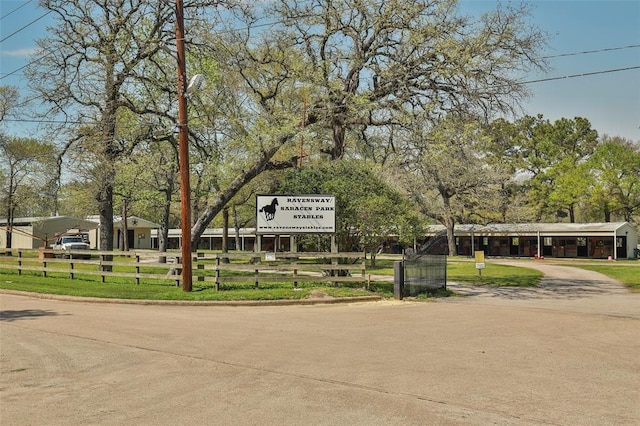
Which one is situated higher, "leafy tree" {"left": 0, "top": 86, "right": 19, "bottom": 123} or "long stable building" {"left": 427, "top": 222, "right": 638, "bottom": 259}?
"leafy tree" {"left": 0, "top": 86, "right": 19, "bottom": 123}

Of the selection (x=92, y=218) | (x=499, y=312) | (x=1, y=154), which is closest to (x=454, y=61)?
(x=499, y=312)

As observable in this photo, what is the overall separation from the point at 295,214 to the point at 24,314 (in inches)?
339

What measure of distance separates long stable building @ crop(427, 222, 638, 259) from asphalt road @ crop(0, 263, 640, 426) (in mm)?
41542

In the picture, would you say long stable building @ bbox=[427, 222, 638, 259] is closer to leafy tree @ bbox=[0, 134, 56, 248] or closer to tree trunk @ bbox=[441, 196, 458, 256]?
tree trunk @ bbox=[441, 196, 458, 256]

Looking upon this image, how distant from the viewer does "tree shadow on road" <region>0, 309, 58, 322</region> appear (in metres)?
12.5

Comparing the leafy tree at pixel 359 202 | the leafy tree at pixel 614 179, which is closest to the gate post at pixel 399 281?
the leafy tree at pixel 359 202

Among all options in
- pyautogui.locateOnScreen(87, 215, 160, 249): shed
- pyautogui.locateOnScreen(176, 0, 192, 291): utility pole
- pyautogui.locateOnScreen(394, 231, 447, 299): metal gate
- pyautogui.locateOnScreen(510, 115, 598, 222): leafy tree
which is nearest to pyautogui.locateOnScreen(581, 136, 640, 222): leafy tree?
pyautogui.locateOnScreen(510, 115, 598, 222): leafy tree

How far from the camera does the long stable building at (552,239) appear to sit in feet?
172

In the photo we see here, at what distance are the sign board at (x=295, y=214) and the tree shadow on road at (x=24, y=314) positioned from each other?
7.17m

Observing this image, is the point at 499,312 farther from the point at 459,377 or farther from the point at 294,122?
the point at 294,122

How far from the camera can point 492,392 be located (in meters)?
6.57

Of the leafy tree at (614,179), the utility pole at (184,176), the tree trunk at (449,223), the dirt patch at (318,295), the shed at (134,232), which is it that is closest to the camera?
the dirt patch at (318,295)

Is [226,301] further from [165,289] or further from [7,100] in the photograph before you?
[7,100]

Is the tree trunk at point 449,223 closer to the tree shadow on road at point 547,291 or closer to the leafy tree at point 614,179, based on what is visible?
the leafy tree at point 614,179
